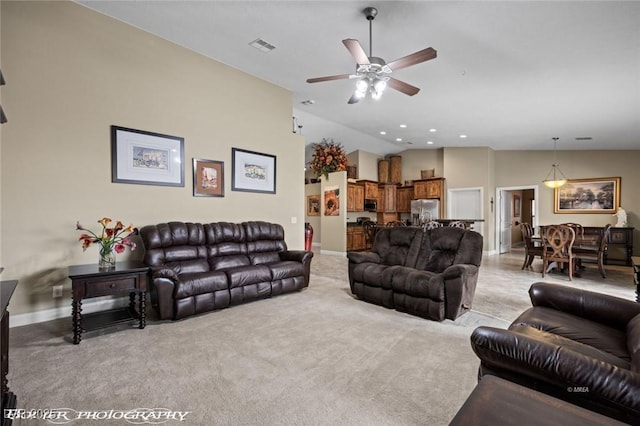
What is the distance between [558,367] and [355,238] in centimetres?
791

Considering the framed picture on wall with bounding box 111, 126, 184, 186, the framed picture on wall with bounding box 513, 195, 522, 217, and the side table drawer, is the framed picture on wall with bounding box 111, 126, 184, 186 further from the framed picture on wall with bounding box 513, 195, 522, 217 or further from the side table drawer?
the framed picture on wall with bounding box 513, 195, 522, 217

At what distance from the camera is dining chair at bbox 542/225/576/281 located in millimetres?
5457

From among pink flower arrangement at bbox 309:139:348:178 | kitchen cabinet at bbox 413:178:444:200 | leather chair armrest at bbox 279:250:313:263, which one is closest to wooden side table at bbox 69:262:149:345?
leather chair armrest at bbox 279:250:313:263

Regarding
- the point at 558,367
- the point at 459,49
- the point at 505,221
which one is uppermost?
the point at 459,49

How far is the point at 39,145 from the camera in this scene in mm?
3287

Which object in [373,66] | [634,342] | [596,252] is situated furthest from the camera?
[596,252]

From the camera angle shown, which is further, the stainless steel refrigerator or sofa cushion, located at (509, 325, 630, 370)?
the stainless steel refrigerator

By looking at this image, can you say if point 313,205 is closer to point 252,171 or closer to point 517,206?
point 252,171

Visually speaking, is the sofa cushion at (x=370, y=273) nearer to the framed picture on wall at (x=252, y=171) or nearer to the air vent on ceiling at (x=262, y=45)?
the framed picture on wall at (x=252, y=171)

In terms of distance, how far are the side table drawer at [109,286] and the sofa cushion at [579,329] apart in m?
3.39

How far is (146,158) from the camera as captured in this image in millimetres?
4035

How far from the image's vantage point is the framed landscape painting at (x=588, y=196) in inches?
296

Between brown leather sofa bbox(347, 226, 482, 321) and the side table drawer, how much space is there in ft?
8.64

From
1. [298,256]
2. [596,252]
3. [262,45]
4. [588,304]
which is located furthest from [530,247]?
[262,45]
